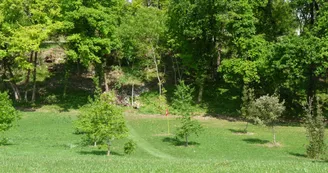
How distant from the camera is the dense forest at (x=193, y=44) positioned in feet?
150

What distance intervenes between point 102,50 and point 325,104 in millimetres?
27887

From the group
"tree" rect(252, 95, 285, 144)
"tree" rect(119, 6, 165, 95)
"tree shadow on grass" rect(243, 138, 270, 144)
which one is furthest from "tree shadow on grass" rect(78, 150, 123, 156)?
"tree" rect(119, 6, 165, 95)

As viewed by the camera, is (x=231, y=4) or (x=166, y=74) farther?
(x=166, y=74)

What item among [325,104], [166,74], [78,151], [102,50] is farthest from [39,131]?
[325,104]

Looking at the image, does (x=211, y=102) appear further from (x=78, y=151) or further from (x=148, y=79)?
(x=78, y=151)

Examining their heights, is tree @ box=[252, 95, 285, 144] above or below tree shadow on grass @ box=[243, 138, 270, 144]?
above

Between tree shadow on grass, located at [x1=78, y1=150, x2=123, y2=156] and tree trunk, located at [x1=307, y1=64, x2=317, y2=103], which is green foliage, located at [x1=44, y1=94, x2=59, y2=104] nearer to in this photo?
tree shadow on grass, located at [x1=78, y1=150, x2=123, y2=156]

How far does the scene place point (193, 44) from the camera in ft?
176

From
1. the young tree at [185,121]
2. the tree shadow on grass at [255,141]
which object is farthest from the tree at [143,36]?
the tree shadow on grass at [255,141]

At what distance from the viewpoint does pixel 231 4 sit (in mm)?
47500

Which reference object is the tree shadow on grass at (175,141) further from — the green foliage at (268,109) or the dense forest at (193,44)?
the dense forest at (193,44)

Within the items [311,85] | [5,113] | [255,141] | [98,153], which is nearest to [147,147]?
[98,153]

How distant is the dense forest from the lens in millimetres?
45656

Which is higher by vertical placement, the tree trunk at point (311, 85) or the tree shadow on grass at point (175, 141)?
the tree trunk at point (311, 85)
